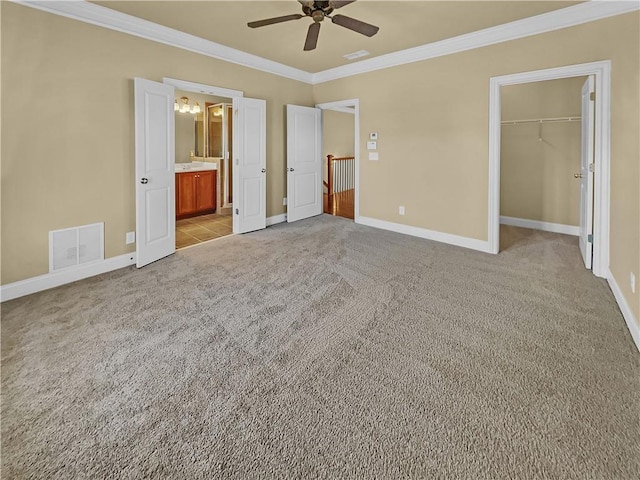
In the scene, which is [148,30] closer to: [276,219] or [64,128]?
[64,128]

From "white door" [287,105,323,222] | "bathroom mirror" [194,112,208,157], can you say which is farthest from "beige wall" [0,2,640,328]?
"bathroom mirror" [194,112,208,157]

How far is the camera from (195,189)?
6.77m

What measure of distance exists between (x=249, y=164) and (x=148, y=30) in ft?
6.93

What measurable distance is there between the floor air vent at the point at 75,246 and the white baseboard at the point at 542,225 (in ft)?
20.1

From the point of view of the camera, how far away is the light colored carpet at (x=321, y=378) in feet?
4.80

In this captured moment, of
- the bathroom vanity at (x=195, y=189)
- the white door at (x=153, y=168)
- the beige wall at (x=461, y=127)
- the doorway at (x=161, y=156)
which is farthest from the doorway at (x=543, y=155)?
the bathroom vanity at (x=195, y=189)

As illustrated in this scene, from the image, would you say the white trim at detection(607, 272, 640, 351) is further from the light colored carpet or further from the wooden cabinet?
the wooden cabinet

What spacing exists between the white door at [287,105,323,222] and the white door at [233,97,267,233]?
0.63 m

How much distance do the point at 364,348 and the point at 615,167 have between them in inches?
120

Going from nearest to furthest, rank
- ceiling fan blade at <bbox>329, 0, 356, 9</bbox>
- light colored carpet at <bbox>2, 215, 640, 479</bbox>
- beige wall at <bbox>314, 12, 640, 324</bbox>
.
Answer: light colored carpet at <bbox>2, 215, 640, 479</bbox> → ceiling fan blade at <bbox>329, 0, 356, 9</bbox> → beige wall at <bbox>314, 12, 640, 324</bbox>

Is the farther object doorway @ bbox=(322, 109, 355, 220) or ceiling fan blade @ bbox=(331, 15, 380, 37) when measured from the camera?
doorway @ bbox=(322, 109, 355, 220)

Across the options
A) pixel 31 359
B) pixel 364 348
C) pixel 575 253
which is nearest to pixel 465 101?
pixel 575 253

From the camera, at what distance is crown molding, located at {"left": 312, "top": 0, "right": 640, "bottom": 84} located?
3365 mm

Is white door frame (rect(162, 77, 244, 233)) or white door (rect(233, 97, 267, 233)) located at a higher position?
white door frame (rect(162, 77, 244, 233))
